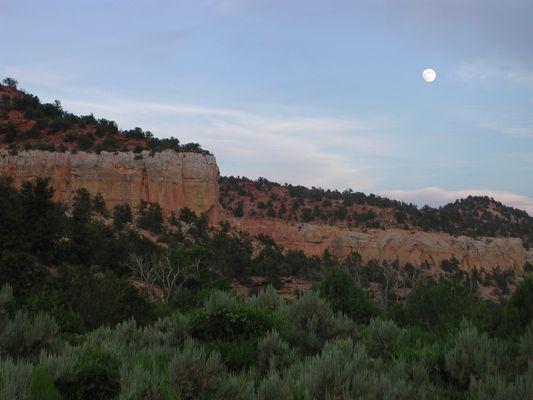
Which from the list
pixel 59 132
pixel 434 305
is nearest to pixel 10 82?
pixel 59 132

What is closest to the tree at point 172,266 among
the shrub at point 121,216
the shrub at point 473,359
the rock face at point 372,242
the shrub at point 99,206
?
the shrub at point 121,216

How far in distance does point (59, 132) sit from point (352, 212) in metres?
42.5

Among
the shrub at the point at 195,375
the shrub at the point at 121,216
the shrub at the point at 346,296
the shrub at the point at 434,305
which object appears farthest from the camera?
the shrub at the point at 121,216

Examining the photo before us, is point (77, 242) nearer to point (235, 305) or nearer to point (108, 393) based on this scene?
point (235, 305)

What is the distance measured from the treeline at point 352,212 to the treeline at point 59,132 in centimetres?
1822

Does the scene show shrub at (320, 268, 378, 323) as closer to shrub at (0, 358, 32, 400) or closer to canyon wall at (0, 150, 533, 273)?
shrub at (0, 358, 32, 400)

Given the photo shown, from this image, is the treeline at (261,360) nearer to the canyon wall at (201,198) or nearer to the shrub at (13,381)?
the shrub at (13,381)

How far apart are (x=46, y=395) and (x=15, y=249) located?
25.2 metres

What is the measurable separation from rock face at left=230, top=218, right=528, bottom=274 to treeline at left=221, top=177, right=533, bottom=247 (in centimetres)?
324

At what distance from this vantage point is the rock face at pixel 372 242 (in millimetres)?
72062

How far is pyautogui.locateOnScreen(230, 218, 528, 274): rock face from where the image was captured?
72.1 m

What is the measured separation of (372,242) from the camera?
241 feet

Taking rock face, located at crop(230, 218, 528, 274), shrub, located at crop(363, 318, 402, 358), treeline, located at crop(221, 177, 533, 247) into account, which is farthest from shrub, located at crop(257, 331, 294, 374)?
treeline, located at crop(221, 177, 533, 247)

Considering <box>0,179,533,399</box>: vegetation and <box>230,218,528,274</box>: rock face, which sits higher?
<box>0,179,533,399</box>: vegetation
